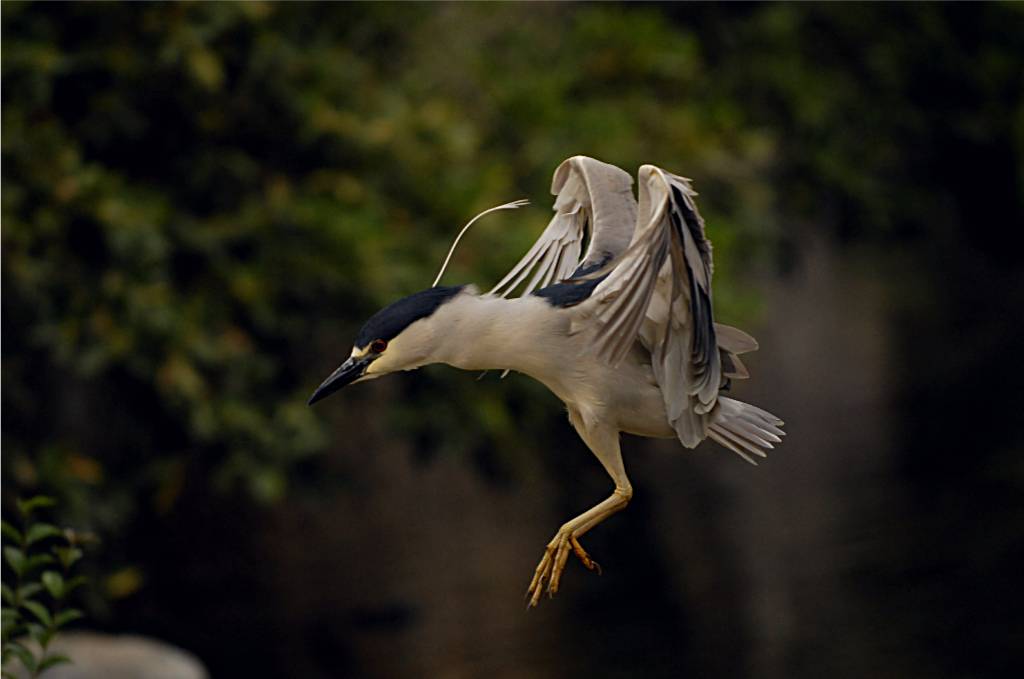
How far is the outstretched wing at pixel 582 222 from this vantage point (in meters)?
2.45

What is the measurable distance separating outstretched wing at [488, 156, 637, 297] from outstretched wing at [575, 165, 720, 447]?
0.61 ft

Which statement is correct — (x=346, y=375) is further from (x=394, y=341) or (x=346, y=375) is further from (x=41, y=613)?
(x=41, y=613)

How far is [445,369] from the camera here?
6.79 meters

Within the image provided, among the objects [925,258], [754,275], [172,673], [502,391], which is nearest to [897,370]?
[754,275]

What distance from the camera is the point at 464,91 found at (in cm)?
931

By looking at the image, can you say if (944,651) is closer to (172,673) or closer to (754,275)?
(172,673)

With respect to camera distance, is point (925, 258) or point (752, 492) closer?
point (752, 492)

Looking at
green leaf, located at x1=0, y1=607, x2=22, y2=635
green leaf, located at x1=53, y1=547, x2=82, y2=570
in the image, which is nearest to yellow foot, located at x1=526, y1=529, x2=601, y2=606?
green leaf, located at x1=53, y1=547, x2=82, y2=570

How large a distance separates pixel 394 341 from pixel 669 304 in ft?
1.31

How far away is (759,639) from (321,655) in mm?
2189

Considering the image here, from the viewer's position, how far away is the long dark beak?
2107 millimetres

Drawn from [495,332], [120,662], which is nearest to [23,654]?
[495,332]

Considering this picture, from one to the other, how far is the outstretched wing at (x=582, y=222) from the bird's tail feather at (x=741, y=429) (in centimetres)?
29

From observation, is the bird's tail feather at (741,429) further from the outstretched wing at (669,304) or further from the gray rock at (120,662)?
the gray rock at (120,662)
